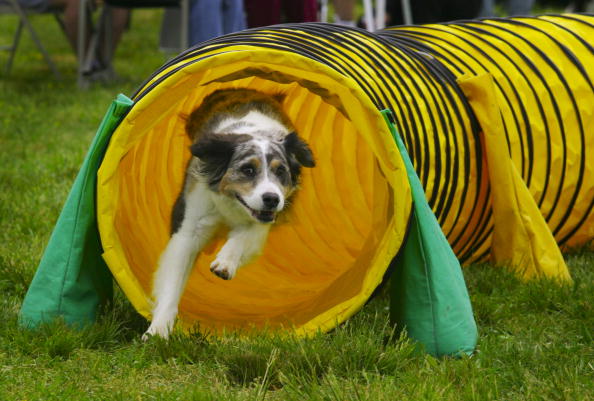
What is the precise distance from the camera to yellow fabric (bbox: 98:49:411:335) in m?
3.53

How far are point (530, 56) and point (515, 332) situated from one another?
190 cm

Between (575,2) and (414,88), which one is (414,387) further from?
(575,2)

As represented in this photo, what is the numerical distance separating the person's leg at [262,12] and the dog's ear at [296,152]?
5.60 meters

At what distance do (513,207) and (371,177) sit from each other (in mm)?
913

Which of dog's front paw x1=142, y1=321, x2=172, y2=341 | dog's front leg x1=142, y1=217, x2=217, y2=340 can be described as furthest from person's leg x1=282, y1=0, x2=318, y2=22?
dog's front paw x1=142, y1=321, x2=172, y2=341

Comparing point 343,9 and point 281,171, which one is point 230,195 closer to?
point 281,171

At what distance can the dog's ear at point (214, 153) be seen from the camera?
158 inches

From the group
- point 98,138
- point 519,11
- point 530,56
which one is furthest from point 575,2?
point 98,138

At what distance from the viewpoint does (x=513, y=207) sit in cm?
443

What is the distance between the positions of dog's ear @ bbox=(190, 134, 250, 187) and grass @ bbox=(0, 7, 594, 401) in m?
0.71

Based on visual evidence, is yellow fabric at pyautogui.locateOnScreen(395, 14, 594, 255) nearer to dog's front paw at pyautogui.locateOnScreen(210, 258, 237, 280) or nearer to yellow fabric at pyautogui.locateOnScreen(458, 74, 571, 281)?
yellow fabric at pyautogui.locateOnScreen(458, 74, 571, 281)

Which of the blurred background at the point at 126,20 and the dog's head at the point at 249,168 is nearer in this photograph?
the dog's head at the point at 249,168

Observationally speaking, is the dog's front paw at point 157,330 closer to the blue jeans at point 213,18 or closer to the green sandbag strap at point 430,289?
the green sandbag strap at point 430,289

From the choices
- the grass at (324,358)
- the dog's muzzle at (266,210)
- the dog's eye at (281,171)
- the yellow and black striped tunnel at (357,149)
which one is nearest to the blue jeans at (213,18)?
the yellow and black striped tunnel at (357,149)
